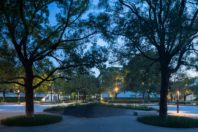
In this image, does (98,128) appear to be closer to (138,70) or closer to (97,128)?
(97,128)

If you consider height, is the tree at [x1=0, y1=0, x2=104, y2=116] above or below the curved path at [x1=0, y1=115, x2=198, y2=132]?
above

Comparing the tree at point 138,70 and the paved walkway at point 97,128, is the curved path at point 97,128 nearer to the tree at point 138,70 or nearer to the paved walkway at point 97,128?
the paved walkway at point 97,128

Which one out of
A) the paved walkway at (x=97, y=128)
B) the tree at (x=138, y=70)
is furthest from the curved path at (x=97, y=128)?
the tree at (x=138, y=70)

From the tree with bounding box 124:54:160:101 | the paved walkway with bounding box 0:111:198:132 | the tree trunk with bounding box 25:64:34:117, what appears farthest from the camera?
the tree with bounding box 124:54:160:101

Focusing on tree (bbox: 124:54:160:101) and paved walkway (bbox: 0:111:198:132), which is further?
tree (bbox: 124:54:160:101)

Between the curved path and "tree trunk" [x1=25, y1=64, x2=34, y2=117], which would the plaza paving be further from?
"tree trunk" [x1=25, y1=64, x2=34, y2=117]

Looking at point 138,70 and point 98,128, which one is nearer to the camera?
point 98,128

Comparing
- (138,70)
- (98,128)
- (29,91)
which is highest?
(138,70)

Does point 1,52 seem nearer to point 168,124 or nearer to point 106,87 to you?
point 168,124

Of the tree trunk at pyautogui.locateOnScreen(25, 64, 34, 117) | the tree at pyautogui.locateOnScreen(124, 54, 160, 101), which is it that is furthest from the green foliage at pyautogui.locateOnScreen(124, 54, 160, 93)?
the tree trunk at pyautogui.locateOnScreen(25, 64, 34, 117)

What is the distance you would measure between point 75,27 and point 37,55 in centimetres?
272

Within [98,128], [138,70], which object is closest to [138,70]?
[138,70]

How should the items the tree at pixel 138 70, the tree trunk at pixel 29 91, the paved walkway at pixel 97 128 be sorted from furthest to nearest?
the tree at pixel 138 70 < the tree trunk at pixel 29 91 < the paved walkway at pixel 97 128

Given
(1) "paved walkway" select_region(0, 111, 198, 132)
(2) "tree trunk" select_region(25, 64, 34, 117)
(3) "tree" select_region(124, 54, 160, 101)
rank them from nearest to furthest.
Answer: (1) "paved walkway" select_region(0, 111, 198, 132)
(2) "tree trunk" select_region(25, 64, 34, 117)
(3) "tree" select_region(124, 54, 160, 101)
